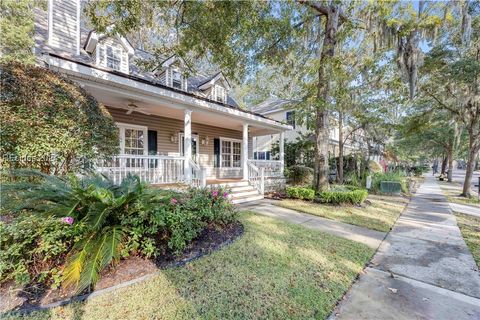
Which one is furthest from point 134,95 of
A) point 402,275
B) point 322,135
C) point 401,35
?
point 401,35

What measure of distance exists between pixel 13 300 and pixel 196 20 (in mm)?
7124

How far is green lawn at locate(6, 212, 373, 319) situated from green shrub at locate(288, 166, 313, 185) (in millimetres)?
7800

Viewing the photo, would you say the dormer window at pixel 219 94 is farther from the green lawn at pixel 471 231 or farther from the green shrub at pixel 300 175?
the green lawn at pixel 471 231

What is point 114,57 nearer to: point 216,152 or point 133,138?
point 133,138

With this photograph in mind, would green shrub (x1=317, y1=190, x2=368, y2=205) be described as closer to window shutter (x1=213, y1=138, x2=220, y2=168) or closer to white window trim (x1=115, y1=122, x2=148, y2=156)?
window shutter (x1=213, y1=138, x2=220, y2=168)

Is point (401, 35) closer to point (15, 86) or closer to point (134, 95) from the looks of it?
point (134, 95)

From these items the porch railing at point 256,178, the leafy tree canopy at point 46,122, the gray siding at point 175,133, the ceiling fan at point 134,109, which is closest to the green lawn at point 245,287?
the leafy tree canopy at point 46,122

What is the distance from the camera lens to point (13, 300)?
223cm

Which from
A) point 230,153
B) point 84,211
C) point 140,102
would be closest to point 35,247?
point 84,211

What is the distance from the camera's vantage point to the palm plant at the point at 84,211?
2.47 m

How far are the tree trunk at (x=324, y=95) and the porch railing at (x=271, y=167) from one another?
7.59 feet

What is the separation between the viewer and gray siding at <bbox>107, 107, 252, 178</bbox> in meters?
8.59

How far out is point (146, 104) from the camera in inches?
292

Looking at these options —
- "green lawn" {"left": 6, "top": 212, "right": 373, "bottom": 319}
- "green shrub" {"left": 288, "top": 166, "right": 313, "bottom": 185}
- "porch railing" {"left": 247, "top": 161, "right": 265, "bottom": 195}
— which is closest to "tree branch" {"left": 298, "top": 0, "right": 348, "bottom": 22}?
"porch railing" {"left": 247, "top": 161, "right": 265, "bottom": 195}
